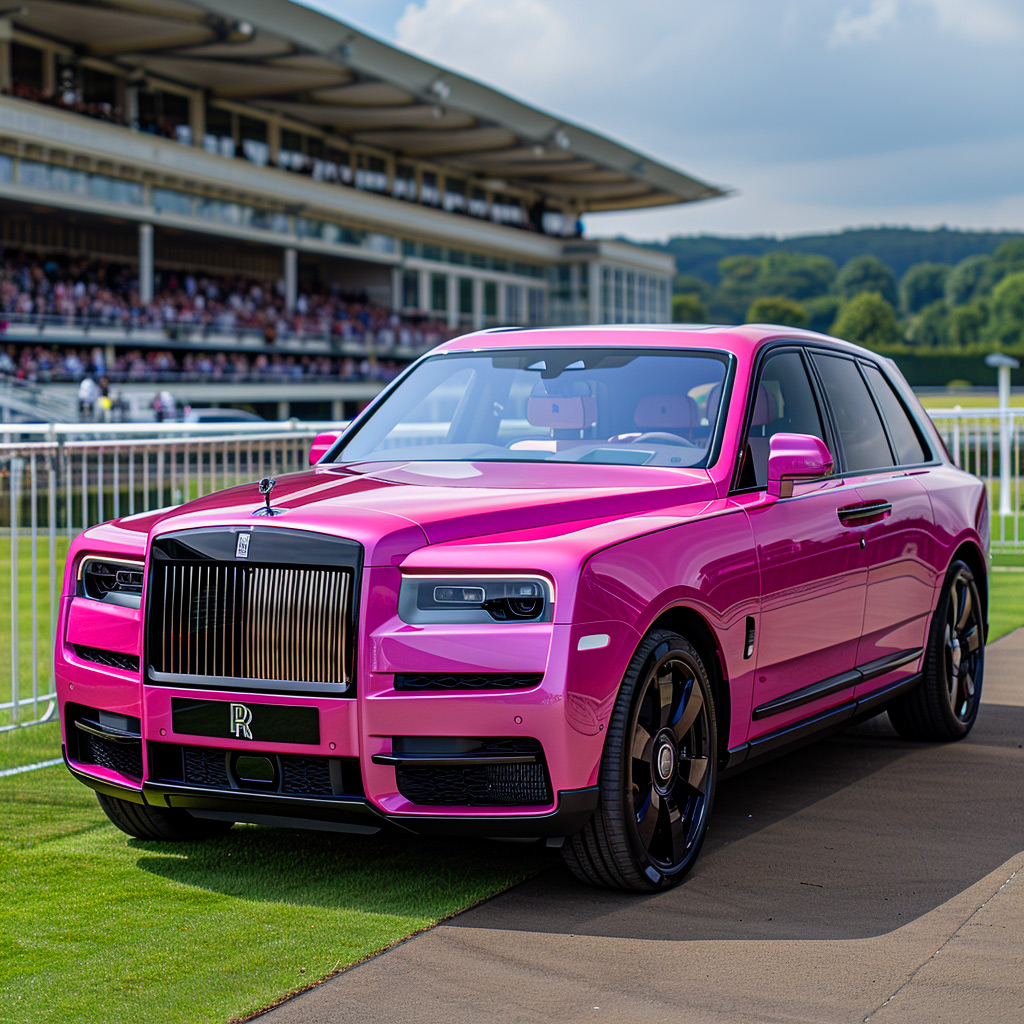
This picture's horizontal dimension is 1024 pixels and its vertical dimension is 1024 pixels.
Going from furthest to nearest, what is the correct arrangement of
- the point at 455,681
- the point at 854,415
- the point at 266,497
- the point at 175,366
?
the point at 175,366 < the point at 854,415 < the point at 266,497 < the point at 455,681

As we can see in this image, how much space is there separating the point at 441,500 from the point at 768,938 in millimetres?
1721

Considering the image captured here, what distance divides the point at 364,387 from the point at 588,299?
30170 mm

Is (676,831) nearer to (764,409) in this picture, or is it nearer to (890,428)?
(764,409)

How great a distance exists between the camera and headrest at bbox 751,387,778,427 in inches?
230

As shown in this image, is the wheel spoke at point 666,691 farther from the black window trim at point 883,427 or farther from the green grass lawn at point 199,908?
the black window trim at point 883,427

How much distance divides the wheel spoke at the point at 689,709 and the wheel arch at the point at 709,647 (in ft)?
0.58

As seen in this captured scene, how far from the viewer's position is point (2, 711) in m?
8.76

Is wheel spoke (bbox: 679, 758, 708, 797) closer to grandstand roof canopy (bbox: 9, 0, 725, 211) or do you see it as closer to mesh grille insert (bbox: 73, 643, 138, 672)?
mesh grille insert (bbox: 73, 643, 138, 672)

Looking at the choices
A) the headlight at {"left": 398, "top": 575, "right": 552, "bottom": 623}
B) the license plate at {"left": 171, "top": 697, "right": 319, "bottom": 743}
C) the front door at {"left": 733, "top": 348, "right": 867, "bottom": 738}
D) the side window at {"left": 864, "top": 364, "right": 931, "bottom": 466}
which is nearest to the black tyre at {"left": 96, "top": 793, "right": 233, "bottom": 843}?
the license plate at {"left": 171, "top": 697, "right": 319, "bottom": 743}

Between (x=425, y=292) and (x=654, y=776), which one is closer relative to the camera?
(x=654, y=776)

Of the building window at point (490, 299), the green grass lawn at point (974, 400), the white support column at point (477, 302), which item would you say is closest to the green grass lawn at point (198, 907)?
the white support column at point (477, 302)

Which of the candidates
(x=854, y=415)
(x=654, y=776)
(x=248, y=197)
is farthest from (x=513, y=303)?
(x=654, y=776)

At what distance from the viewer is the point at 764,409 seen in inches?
233

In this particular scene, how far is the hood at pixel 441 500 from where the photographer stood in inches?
179
